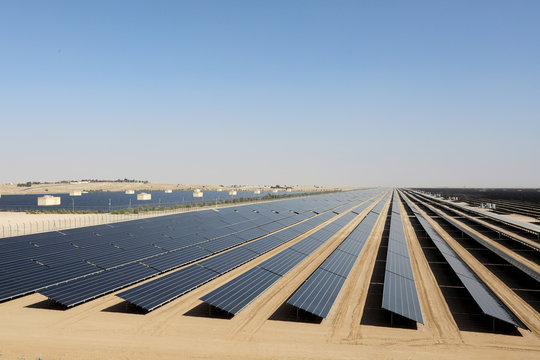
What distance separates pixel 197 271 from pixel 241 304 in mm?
5688

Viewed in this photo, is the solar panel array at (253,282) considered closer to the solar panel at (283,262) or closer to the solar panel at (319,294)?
the solar panel at (283,262)

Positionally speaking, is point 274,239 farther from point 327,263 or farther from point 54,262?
point 54,262

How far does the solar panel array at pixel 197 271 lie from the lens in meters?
15.4

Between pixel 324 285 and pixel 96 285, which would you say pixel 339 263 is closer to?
pixel 324 285

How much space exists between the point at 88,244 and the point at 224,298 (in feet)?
43.4

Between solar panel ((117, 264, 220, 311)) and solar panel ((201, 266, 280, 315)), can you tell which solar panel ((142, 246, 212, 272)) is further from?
solar panel ((201, 266, 280, 315))

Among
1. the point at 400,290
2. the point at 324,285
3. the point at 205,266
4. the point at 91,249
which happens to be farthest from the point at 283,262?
the point at 91,249

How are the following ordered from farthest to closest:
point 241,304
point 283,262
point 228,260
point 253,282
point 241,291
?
1. point 228,260
2. point 283,262
3. point 253,282
4. point 241,291
5. point 241,304

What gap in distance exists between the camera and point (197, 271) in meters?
19.8

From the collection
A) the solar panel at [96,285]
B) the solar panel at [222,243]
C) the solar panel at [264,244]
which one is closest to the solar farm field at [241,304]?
the solar panel at [96,285]

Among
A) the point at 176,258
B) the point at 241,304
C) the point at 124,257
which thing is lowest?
the point at 241,304

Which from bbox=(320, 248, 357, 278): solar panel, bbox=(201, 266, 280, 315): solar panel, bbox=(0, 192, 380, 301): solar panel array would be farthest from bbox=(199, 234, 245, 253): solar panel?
bbox=(320, 248, 357, 278): solar panel

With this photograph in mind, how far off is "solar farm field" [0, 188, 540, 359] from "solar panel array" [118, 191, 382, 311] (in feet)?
0.33

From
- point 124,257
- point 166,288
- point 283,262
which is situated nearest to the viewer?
point 166,288
